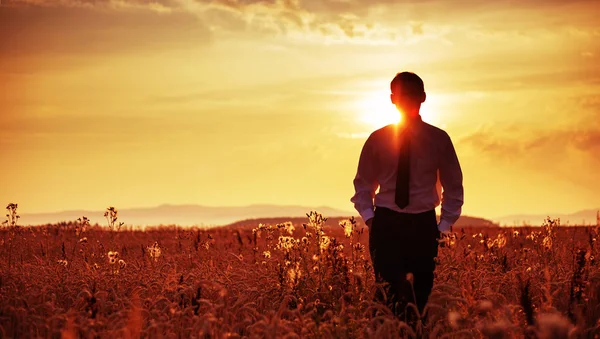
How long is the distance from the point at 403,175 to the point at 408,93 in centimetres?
83

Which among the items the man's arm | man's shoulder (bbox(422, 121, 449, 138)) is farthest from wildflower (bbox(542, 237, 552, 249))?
man's shoulder (bbox(422, 121, 449, 138))

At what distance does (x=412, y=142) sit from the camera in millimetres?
7234

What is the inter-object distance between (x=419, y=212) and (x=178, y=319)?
2.63m

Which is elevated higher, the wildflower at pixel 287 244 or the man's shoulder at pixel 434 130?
Result: the man's shoulder at pixel 434 130

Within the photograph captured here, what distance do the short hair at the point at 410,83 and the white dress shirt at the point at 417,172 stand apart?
339 mm

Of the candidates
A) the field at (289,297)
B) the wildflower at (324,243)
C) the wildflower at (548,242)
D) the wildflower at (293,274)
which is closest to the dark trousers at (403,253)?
the field at (289,297)

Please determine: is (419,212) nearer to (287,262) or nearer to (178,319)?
(287,262)

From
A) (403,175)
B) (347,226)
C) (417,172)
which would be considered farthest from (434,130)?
(347,226)

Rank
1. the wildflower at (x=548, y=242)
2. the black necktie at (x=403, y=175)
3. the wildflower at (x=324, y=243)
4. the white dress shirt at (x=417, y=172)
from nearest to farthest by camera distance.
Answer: the black necktie at (x=403, y=175)
the white dress shirt at (x=417, y=172)
the wildflower at (x=324, y=243)
the wildflower at (x=548, y=242)

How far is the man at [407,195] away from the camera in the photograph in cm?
708

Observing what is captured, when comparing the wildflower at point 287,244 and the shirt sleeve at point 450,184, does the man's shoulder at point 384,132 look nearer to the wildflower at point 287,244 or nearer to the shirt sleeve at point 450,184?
the shirt sleeve at point 450,184

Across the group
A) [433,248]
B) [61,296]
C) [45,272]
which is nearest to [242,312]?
[433,248]

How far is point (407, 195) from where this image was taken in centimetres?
699

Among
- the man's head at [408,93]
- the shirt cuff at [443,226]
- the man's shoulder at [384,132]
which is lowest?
the shirt cuff at [443,226]
